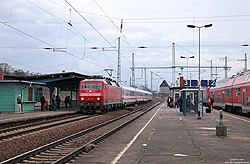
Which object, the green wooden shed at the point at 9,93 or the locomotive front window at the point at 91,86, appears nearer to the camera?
the green wooden shed at the point at 9,93

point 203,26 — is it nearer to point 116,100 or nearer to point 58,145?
point 116,100

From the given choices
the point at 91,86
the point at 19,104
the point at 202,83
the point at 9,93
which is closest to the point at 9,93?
the point at 9,93

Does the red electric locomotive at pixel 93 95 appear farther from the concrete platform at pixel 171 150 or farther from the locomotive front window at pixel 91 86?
the concrete platform at pixel 171 150

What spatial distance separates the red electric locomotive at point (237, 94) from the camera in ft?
80.2

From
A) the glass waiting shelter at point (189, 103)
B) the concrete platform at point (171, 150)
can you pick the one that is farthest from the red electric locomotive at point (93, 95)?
the concrete platform at point (171, 150)

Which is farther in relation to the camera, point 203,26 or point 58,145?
point 203,26

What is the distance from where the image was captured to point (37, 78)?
31.4 metres

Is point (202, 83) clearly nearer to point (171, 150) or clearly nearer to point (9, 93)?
point (9, 93)

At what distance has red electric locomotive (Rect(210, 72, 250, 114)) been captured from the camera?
2445 centimetres

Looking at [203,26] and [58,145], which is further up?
[203,26]

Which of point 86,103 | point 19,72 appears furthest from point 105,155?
point 19,72

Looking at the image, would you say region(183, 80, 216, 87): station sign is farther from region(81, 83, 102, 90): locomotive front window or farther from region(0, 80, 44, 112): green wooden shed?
region(0, 80, 44, 112): green wooden shed

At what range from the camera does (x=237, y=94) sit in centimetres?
2770

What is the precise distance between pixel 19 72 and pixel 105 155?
76117 mm
